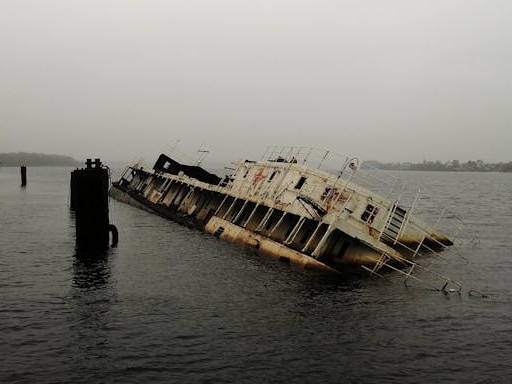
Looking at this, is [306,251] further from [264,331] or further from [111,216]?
[111,216]

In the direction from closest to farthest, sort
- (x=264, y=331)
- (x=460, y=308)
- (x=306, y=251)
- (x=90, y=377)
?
(x=90, y=377)
(x=264, y=331)
(x=460, y=308)
(x=306, y=251)

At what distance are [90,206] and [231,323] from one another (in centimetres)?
1209

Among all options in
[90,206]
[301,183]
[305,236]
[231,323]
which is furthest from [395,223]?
[90,206]

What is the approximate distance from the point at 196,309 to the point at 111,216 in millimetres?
29666

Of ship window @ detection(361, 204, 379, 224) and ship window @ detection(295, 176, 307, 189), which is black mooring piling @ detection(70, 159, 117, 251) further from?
ship window @ detection(361, 204, 379, 224)

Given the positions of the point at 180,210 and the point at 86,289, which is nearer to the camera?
the point at 86,289

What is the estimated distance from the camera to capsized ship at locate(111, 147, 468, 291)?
24.5 metres

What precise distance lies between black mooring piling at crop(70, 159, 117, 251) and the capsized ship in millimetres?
7775

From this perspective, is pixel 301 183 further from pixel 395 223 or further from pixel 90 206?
pixel 90 206

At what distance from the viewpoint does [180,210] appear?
135ft

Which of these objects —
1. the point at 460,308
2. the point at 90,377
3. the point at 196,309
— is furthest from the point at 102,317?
the point at 460,308

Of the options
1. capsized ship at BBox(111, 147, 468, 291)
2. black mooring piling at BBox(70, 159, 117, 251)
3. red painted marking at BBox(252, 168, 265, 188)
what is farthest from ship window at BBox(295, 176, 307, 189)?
black mooring piling at BBox(70, 159, 117, 251)

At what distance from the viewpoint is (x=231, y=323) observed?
56.3 feet

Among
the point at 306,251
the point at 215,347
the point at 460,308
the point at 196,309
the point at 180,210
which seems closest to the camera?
the point at 215,347
